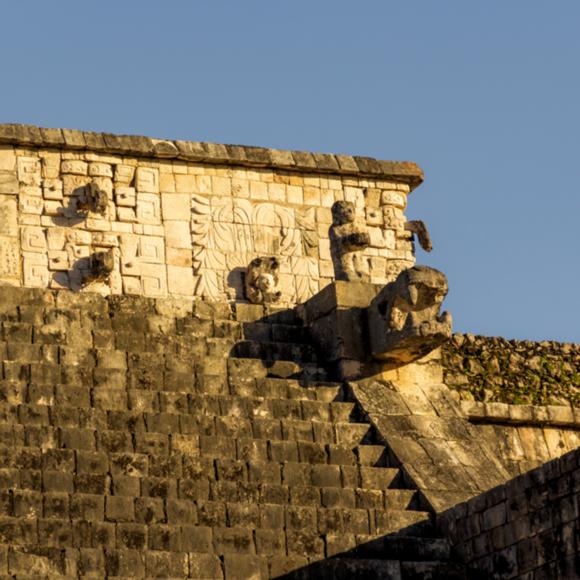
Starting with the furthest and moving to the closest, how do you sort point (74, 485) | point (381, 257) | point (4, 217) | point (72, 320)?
point (381, 257)
point (4, 217)
point (72, 320)
point (74, 485)

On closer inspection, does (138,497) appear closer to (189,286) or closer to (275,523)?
(275,523)

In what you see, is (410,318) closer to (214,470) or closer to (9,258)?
(214,470)

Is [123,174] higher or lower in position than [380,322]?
higher

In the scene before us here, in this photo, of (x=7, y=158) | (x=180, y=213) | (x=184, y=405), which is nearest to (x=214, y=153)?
(x=180, y=213)

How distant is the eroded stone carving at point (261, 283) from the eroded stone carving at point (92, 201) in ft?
5.53

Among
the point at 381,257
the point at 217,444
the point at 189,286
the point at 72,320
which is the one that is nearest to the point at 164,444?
the point at 217,444

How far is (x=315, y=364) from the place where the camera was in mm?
21625

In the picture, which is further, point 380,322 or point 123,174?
point 123,174

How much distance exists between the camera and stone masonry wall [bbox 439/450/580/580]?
17.8 meters

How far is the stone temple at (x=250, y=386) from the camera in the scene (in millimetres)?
18047

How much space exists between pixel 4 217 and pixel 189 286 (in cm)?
205

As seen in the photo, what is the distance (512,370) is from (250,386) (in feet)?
15.4

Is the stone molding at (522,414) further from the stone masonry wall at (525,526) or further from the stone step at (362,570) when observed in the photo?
the stone step at (362,570)

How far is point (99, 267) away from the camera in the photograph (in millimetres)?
23125
